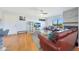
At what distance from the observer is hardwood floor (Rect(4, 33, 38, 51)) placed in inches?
94.9

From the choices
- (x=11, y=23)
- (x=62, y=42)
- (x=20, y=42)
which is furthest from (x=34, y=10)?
(x=62, y=42)

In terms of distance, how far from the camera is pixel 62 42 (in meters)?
2.42

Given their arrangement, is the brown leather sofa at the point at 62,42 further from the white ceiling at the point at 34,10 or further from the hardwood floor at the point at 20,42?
the white ceiling at the point at 34,10

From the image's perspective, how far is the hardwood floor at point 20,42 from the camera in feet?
7.91

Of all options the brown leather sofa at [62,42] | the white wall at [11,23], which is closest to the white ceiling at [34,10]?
the white wall at [11,23]

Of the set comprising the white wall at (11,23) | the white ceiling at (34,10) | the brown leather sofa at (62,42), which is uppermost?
the white ceiling at (34,10)

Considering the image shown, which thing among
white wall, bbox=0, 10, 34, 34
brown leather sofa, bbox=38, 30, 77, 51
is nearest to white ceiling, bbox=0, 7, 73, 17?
white wall, bbox=0, 10, 34, 34

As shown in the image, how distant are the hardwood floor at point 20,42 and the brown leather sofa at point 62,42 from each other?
18 cm

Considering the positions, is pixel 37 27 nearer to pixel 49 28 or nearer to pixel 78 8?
pixel 49 28

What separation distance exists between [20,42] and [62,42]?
0.70 meters

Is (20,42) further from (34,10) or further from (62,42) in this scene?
(62,42)

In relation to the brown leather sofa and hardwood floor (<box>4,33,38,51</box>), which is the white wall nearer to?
hardwood floor (<box>4,33,38,51</box>)
